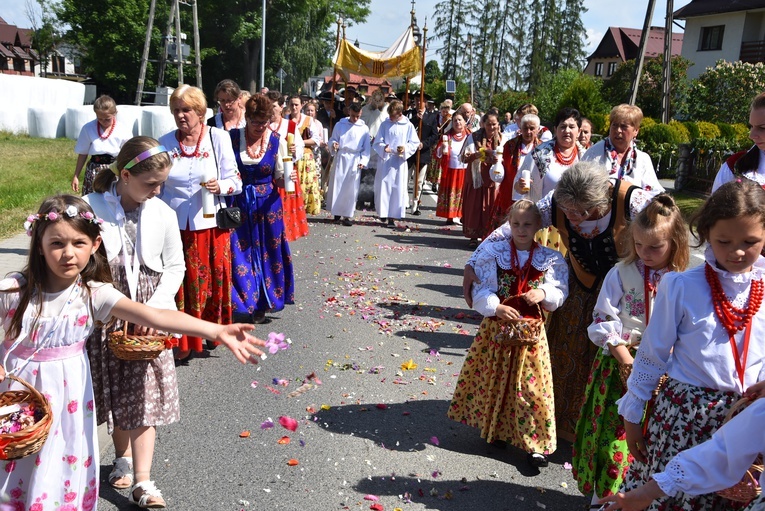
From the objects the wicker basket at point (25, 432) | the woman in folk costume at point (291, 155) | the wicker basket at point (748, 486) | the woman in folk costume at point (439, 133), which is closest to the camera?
the wicker basket at point (748, 486)

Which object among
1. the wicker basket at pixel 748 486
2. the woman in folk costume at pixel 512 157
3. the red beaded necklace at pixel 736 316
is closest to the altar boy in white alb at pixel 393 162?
the woman in folk costume at pixel 512 157

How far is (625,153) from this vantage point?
5895mm

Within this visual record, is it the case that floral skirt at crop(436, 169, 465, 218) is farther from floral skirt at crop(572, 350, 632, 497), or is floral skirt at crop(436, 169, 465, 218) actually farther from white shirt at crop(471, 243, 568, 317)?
floral skirt at crop(572, 350, 632, 497)

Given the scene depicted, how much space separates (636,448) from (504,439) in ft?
5.57

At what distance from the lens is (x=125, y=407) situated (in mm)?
3959

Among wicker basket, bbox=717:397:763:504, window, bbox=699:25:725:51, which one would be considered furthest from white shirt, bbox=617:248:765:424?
window, bbox=699:25:725:51

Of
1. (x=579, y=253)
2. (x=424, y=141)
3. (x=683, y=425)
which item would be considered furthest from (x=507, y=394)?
(x=424, y=141)

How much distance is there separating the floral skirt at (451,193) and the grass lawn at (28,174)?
6.73 m

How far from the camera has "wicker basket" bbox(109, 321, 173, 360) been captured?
363 cm

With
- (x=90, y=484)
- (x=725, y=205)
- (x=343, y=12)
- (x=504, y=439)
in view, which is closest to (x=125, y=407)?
(x=90, y=484)

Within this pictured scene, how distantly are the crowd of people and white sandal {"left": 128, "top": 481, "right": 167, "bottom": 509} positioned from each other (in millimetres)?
12

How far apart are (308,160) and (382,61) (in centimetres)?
476

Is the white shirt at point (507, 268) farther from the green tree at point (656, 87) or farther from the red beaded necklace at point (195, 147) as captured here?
the green tree at point (656, 87)

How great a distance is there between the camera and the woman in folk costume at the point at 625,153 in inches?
227
